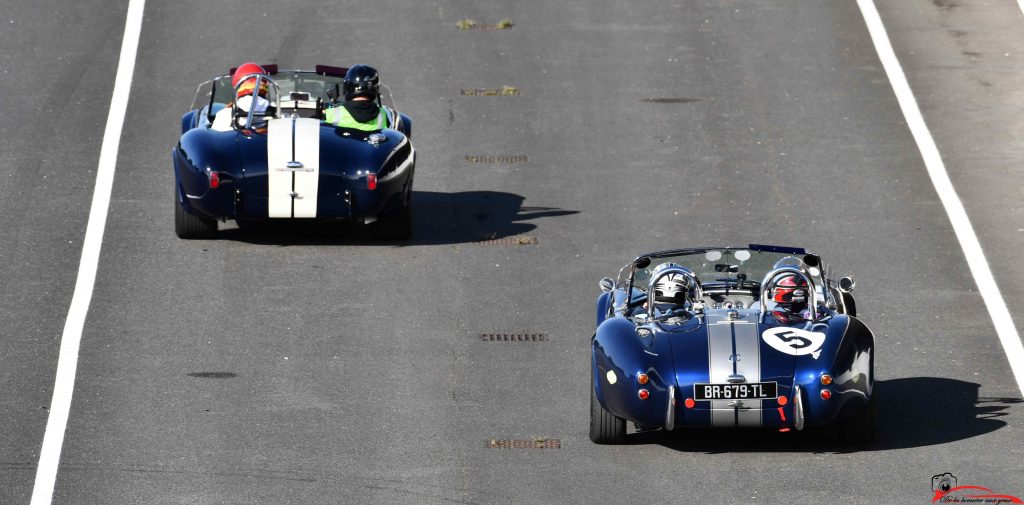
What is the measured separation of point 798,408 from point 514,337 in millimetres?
4506

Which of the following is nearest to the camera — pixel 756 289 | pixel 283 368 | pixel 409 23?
pixel 756 289

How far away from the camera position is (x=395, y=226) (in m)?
20.5

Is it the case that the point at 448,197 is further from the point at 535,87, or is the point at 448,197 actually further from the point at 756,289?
the point at 756,289

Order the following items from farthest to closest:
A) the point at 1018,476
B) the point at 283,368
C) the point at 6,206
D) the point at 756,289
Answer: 1. the point at 6,206
2. the point at 283,368
3. the point at 756,289
4. the point at 1018,476

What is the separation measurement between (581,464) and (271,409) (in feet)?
9.14

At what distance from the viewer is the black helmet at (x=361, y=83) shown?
21.0 m

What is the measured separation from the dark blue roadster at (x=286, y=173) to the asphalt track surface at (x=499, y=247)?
0.51 meters

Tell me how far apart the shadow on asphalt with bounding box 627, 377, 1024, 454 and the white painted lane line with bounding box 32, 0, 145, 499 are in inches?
170

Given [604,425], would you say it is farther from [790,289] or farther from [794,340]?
[790,289]

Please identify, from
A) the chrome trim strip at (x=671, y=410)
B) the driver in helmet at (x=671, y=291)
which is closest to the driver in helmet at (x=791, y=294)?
the driver in helmet at (x=671, y=291)

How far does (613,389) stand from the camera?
13.9 metres

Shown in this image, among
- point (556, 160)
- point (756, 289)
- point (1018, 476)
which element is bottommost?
point (1018, 476)

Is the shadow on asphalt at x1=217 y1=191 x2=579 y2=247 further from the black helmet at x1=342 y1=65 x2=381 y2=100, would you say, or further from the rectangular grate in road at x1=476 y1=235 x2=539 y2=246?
the black helmet at x1=342 y1=65 x2=381 y2=100

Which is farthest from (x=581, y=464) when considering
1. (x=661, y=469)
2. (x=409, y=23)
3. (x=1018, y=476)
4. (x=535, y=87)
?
(x=409, y=23)
